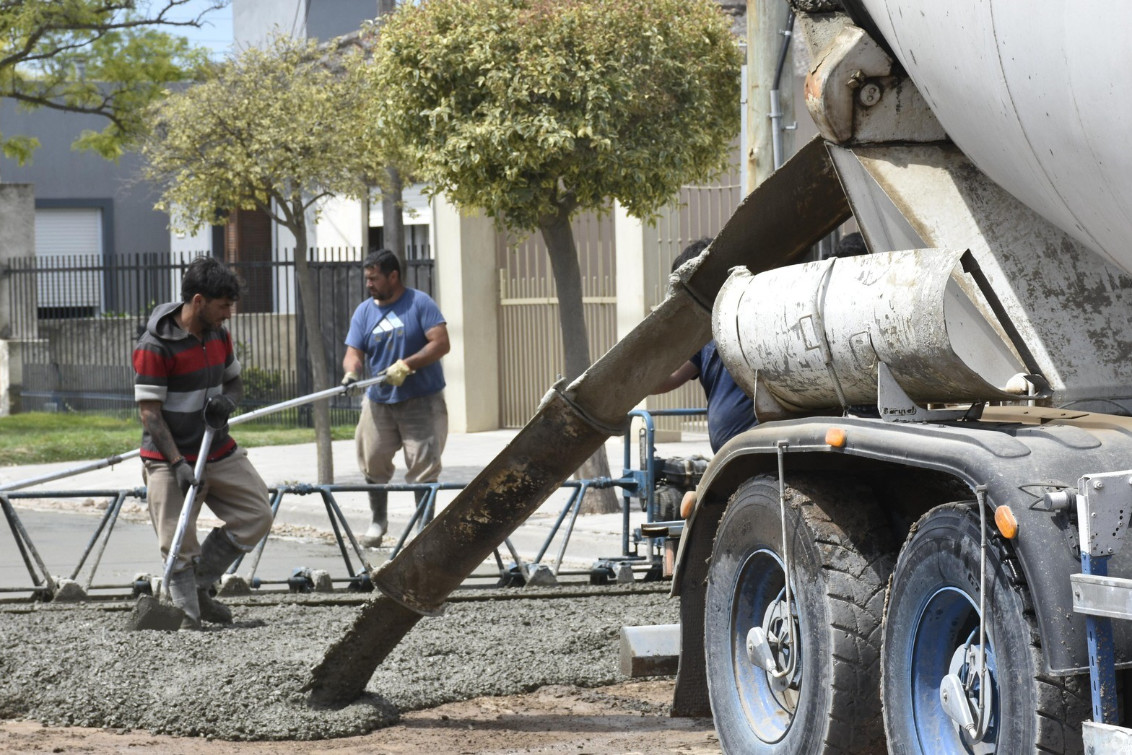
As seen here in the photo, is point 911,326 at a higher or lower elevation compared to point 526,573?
higher

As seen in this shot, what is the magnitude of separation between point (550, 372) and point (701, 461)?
968cm

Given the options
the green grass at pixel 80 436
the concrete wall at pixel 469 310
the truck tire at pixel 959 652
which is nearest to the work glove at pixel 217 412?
the truck tire at pixel 959 652

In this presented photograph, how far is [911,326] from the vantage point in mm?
3338

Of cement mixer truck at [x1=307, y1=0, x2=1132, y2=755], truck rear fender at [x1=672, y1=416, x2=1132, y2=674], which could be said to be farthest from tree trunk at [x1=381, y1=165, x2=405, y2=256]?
truck rear fender at [x1=672, y1=416, x2=1132, y2=674]

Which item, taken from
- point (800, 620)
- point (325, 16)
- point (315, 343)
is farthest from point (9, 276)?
point (800, 620)

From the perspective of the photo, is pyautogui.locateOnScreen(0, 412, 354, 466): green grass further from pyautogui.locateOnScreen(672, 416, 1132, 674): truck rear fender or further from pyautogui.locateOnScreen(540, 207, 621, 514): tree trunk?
pyautogui.locateOnScreen(672, 416, 1132, 674): truck rear fender

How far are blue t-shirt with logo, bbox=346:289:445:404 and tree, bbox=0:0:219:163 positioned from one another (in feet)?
29.4

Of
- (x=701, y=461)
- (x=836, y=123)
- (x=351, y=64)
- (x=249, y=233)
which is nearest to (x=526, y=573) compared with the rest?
(x=701, y=461)

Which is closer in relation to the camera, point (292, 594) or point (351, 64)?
point (292, 594)

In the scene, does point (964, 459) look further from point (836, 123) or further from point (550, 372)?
point (550, 372)

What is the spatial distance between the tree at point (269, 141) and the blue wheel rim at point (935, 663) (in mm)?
10162

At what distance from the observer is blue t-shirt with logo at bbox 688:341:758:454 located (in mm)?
6531

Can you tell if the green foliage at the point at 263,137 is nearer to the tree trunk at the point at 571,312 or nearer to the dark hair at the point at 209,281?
the tree trunk at the point at 571,312

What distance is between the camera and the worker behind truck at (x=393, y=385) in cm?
993
